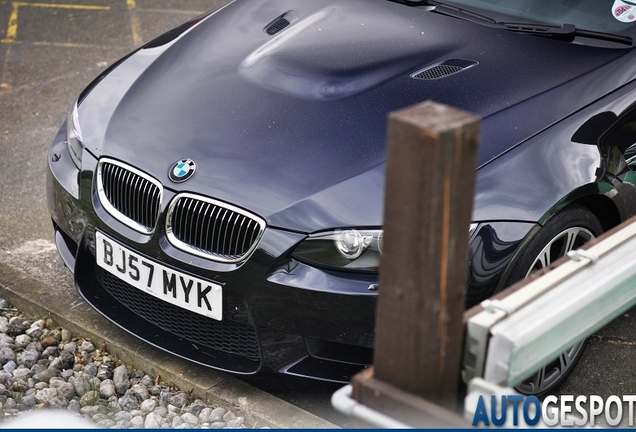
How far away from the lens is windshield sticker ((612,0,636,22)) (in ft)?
11.7

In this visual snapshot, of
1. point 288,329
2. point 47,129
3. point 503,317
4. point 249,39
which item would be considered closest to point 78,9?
point 47,129

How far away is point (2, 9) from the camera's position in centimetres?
739

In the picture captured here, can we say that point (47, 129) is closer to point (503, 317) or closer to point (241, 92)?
point (241, 92)

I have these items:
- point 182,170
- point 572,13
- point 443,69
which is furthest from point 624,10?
point 182,170

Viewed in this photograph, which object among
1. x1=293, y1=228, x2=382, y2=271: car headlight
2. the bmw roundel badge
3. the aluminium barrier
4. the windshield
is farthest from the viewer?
the windshield

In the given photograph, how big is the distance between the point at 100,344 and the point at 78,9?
447 cm

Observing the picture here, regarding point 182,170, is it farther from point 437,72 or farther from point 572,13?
point 572,13

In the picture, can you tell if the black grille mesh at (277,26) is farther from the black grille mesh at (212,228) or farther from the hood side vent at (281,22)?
the black grille mesh at (212,228)

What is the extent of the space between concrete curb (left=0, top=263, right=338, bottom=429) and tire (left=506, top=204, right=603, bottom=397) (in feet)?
2.46

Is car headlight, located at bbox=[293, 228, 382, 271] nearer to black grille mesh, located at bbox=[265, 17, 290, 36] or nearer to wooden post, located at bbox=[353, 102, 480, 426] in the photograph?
wooden post, located at bbox=[353, 102, 480, 426]

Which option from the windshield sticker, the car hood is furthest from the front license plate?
the windshield sticker

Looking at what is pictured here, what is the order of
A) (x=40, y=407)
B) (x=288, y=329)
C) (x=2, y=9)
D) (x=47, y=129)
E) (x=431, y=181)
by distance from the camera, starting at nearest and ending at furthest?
1. (x=431, y=181)
2. (x=288, y=329)
3. (x=40, y=407)
4. (x=47, y=129)
5. (x=2, y=9)

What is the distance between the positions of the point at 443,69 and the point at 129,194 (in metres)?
1.20

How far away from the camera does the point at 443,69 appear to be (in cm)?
339
